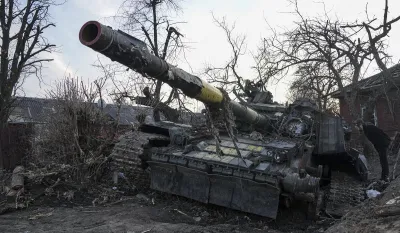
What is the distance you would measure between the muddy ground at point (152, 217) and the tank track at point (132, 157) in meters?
0.30

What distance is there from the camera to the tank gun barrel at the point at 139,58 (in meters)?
3.54

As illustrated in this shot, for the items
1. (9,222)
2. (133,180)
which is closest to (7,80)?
(133,180)

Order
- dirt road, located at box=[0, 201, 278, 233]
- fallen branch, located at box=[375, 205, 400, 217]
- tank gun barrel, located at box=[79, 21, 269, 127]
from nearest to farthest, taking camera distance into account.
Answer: tank gun barrel, located at box=[79, 21, 269, 127] → fallen branch, located at box=[375, 205, 400, 217] → dirt road, located at box=[0, 201, 278, 233]

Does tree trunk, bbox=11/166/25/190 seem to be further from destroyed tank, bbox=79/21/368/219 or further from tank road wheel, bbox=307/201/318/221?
tank road wheel, bbox=307/201/318/221

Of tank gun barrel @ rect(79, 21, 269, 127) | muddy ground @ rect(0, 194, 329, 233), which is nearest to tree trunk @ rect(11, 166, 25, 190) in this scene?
muddy ground @ rect(0, 194, 329, 233)

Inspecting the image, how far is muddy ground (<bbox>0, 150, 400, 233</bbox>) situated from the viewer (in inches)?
227

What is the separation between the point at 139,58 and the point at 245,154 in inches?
145

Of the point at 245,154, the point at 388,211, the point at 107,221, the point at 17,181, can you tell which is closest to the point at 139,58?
the point at 107,221

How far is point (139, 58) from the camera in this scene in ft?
12.8

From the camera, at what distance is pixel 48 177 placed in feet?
27.8

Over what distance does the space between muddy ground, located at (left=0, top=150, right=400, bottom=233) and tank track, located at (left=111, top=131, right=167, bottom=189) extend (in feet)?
0.98

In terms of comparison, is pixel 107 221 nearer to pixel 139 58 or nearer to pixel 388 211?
pixel 139 58

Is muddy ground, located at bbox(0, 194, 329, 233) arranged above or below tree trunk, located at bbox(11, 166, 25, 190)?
below

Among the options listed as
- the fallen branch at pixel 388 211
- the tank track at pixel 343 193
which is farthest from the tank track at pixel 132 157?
the fallen branch at pixel 388 211
